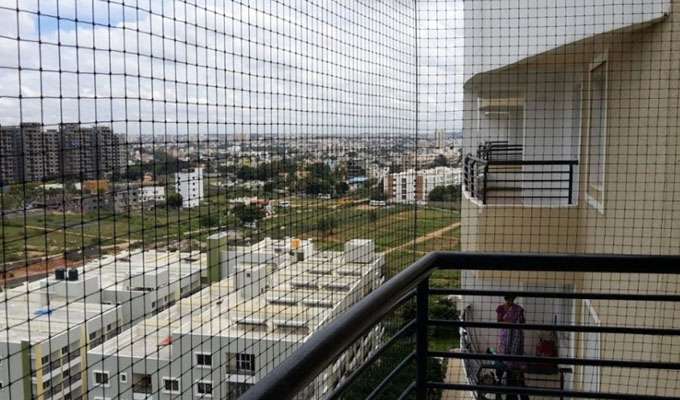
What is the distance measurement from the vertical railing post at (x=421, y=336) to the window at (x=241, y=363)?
1.68ft

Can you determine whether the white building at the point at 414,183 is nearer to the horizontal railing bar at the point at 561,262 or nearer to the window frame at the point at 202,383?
the horizontal railing bar at the point at 561,262

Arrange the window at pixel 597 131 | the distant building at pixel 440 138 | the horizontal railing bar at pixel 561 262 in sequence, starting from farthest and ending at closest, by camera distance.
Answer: the window at pixel 597 131
the distant building at pixel 440 138
the horizontal railing bar at pixel 561 262

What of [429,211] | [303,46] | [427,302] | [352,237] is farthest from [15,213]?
[429,211]

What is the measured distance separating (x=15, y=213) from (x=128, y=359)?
0.51 metres


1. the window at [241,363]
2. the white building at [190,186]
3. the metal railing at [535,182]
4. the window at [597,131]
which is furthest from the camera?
the metal railing at [535,182]

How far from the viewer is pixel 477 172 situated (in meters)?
6.18

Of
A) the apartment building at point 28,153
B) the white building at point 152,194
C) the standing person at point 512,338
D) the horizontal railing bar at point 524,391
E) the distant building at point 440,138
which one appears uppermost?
the distant building at point 440,138

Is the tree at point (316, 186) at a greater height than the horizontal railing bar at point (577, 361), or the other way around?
the tree at point (316, 186)

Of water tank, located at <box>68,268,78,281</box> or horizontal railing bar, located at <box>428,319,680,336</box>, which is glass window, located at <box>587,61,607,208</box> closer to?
horizontal railing bar, located at <box>428,319,680,336</box>

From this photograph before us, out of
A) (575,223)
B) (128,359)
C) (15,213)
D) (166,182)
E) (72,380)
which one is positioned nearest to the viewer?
(15,213)

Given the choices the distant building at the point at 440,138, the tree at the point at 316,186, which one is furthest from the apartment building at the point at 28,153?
the distant building at the point at 440,138

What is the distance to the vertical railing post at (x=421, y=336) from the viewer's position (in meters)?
1.78

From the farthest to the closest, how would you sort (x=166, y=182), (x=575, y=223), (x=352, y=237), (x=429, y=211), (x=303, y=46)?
(x=575, y=223) → (x=429, y=211) → (x=352, y=237) → (x=303, y=46) → (x=166, y=182)

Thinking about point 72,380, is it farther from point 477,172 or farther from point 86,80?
point 477,172
